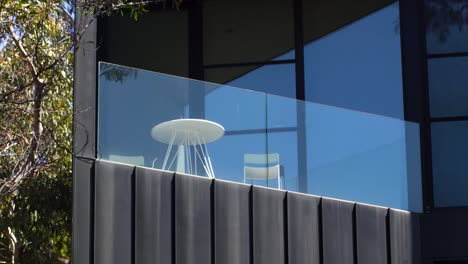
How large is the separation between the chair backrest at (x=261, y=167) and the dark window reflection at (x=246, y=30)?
3.80m

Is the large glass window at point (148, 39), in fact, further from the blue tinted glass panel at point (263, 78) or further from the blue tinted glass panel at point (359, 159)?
the blue tinted glass panel at point (359, 159)

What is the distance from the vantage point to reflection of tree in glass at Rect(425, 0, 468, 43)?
14.1 metres

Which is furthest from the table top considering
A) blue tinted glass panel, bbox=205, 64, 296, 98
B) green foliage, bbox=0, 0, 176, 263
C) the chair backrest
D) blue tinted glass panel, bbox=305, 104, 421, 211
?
blue tinted glass panel, bbox=205, 64, 296, 98

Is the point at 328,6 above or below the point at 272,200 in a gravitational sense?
above

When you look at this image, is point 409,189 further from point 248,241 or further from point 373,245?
point 248,241

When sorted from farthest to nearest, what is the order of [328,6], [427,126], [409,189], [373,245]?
[328,6], [427,126], [409,189], [373,245]

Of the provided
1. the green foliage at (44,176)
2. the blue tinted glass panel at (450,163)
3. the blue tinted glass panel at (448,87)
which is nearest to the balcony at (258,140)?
the blue tinted glass panel at (450,163)

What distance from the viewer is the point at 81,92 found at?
433 inches

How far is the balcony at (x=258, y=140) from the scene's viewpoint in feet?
35.9

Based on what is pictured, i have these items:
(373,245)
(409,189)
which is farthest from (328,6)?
(373,245)

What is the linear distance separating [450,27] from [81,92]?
19.2 ft

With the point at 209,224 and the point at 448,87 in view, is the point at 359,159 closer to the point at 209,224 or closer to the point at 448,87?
the point at 209,224

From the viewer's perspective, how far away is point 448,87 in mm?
13828

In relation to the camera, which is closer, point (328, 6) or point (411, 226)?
point (411, 226)
